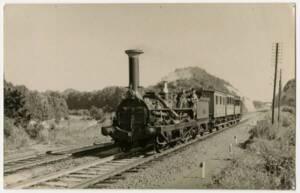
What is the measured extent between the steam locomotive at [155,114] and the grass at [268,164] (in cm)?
83

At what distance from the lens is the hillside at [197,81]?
8.85 metres

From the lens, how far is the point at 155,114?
9.68m

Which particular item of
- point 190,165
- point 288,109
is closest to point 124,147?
point 190,165

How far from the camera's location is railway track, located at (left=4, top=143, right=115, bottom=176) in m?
8.50

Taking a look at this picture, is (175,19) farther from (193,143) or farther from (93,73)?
(193,143)

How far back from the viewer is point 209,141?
9.80 metres

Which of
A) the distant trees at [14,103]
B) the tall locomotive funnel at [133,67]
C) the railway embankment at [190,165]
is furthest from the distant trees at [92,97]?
the railway embankment at [190,165]

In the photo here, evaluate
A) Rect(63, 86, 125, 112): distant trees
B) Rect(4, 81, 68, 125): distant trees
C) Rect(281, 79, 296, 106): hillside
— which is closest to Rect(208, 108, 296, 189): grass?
Rect(281, 79, 296, 106): hillside

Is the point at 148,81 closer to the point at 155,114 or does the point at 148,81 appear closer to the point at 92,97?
the point at 155,114

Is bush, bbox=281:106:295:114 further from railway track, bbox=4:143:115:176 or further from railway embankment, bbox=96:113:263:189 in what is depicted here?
railway track, bbox=4:143:115:176

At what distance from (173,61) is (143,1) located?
121 cm

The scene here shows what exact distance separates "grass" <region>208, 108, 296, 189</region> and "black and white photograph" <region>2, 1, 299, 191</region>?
0.06 ft

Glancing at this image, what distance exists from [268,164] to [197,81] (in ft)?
6.59

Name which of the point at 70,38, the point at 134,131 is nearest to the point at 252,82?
the point at 134,131
